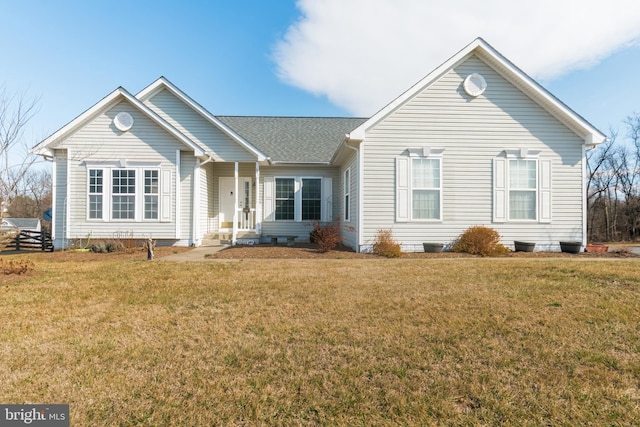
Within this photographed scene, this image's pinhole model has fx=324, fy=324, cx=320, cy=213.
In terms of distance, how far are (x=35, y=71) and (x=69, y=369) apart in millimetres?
11943

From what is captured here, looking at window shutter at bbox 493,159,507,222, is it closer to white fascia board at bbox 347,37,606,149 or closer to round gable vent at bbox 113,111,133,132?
white fascia board at bbox 347,37,606,149

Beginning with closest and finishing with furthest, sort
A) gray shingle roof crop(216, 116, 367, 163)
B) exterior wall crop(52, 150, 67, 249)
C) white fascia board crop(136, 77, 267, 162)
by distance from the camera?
1. exterior wall crop(52, 150, 67, 249)
2. white fascia board crop(136, 77, 267, 162)
3. gray shingle roof crop(216, 116, 367, 163)

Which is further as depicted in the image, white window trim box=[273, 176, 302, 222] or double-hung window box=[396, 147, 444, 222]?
white window trim box=[273, 176, 302, 222]

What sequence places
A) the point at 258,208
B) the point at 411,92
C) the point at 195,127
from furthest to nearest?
the point at 258,208 < the point at 195,127 < the point at 411,92

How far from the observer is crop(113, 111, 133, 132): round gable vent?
12375mm

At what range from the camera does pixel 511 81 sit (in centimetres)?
1106

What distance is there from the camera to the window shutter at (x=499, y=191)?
11125 mm

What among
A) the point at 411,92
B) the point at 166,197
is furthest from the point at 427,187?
the point at 166,197

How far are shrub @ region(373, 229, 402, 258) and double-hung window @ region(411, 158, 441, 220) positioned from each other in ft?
3.84

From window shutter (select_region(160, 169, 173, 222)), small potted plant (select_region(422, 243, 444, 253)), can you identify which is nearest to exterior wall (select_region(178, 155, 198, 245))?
window shutter (select_region(160, 169, 173, 222))

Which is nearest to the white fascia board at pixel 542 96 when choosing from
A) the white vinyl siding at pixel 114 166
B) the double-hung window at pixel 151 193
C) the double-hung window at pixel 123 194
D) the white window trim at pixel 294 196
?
the white window trim at pixel 294 196

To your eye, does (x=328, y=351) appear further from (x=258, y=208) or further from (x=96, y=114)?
(x=96, y=114)

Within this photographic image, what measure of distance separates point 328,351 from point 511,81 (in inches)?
460

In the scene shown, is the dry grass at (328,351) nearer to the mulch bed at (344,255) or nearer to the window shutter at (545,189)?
the mulch bed at (344,255)
